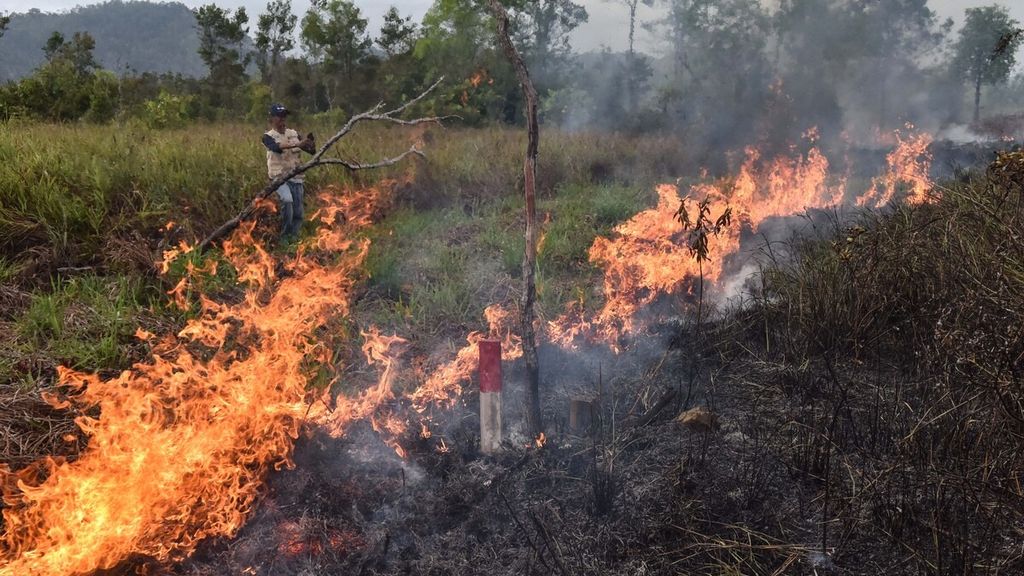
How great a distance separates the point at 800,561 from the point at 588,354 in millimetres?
2398

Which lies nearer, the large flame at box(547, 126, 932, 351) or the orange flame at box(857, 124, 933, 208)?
the large flame at box(547, 126, 932, 351)

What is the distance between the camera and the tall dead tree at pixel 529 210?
3.42 meters

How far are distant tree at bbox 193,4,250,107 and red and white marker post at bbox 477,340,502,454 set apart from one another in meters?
23.0

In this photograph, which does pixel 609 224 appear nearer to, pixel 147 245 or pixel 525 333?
pixel 525 333

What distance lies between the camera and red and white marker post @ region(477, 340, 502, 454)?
345 centimetres

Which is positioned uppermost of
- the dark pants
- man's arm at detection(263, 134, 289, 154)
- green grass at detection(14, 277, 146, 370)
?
man's arm at detection(263, 134, 289, 154)

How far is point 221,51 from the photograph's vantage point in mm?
24000

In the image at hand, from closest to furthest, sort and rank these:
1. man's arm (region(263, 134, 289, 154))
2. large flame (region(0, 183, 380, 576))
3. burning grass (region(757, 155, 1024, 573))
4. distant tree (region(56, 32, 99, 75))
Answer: burning grass (region(757, 155, 1024, 573)), large flame (region(0, 183, 380, 576)), man's arm (region(263, 134, 289, 154)), distant tree (region(56, 32, 99, 75))

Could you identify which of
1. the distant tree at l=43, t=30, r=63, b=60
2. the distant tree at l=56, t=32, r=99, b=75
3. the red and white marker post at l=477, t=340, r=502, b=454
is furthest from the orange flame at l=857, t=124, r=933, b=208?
the distant tree at l=56, t=32, r=99, b=75

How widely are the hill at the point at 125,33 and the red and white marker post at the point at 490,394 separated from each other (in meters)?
139

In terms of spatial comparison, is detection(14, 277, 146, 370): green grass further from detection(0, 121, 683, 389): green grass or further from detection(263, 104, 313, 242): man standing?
detection(263, 104, 313, 242): man standing

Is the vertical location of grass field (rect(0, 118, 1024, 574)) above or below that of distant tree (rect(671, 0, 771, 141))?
below

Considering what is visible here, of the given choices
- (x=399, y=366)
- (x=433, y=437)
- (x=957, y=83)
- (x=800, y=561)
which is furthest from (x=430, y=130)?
(x=957, y=83)

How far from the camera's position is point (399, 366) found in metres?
4.61
